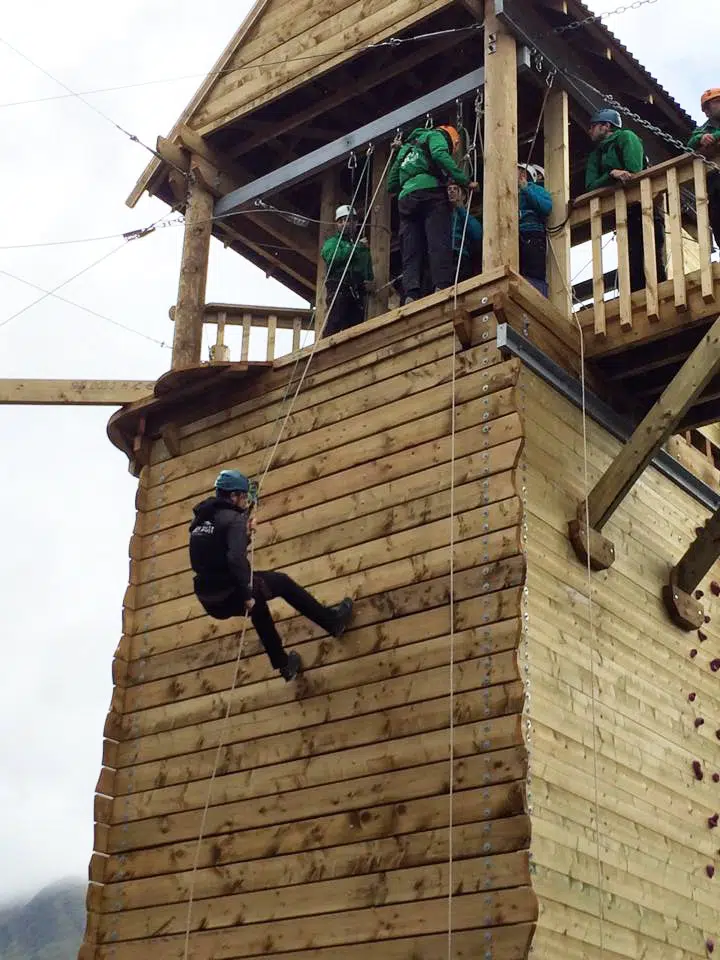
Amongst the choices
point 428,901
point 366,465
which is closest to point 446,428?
point 366,465

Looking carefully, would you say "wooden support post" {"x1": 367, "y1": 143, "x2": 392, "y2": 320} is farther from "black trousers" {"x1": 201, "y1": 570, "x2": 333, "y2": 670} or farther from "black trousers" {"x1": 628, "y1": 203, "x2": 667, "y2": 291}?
"black trousers" {"x1": 201, "y1": 570, "x2": 333, "y2": 670}

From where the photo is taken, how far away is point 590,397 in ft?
34.8

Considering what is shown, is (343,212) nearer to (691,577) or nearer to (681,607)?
(691,577)

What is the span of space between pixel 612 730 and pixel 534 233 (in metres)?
3.91

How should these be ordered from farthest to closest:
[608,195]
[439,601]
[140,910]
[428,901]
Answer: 1. [608,195]
2. [140,910]
3. [439,601]
4. [428,901]

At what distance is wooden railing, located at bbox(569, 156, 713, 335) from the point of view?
9930mm

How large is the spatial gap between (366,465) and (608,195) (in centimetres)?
280

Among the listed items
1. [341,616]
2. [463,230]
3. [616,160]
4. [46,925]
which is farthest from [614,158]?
[46,925]

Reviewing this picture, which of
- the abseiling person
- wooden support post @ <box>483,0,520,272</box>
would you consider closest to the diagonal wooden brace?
wooden support post @ <box>483,0,520,272</box>

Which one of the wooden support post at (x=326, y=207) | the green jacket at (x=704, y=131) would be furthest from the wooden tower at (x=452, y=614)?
the wooden support post at (x=326, y=207)

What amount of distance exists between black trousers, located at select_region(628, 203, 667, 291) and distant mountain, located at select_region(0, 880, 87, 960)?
101 m

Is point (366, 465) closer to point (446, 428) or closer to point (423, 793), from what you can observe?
point (446, 428)

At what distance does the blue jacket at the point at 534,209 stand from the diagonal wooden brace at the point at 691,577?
8.53 ft

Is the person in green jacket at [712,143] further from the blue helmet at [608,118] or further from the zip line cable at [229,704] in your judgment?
the zip line cable at [229,704]
